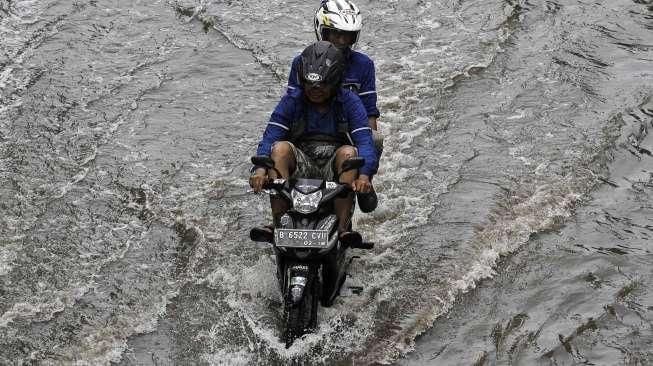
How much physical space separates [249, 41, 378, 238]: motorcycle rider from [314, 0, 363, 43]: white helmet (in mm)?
1170

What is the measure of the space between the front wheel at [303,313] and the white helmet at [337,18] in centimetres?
275

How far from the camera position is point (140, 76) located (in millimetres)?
11852

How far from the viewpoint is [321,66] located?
6.55 m

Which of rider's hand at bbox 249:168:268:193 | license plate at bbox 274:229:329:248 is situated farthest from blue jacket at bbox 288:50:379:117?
license plate at bbox 274:229:329:248

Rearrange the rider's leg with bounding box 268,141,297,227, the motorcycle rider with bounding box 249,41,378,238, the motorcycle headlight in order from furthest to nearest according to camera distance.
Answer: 1. the rider's leg with bounding box 268,141,297,227
2. the motorcycle rider with bounding box 249,41,378,238
3. the motorcycle headlight

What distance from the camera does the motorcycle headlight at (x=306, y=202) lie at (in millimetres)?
6250

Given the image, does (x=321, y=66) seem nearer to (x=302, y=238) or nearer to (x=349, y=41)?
A: (x=302, y=238)

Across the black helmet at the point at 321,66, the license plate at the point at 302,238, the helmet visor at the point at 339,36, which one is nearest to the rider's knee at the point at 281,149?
the black helmet at the point at 321,66

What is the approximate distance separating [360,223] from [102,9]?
7726mm

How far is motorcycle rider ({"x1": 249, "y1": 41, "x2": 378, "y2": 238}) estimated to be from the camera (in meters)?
6.62

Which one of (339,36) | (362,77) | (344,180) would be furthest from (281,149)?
(339,36)

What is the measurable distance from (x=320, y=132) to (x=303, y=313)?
1.61m

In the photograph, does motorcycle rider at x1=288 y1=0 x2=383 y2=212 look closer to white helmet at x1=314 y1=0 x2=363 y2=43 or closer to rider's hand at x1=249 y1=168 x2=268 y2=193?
white helmet at x1=314 y1=0 x2=363 y2=43

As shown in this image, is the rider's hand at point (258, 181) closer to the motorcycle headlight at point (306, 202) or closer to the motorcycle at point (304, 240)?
the motorcycle at point (304, 240)
